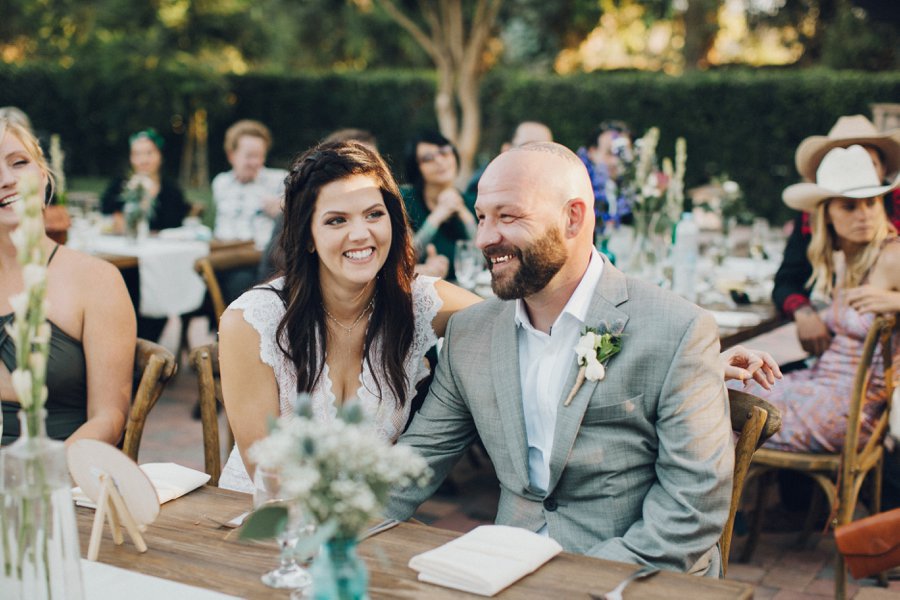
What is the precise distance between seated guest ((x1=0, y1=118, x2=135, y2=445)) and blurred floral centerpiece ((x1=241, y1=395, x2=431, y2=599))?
5.80 feet

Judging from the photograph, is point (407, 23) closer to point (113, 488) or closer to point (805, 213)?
point (805, 213)

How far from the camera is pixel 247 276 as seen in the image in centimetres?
684

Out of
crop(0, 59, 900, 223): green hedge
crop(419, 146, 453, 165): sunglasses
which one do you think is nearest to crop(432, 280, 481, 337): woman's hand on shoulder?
crop(419, 146, 453, 165): sunglasses

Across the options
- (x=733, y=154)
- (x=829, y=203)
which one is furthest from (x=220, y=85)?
(x=829, y=203)

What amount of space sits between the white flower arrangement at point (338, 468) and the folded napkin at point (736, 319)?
10.9 ft

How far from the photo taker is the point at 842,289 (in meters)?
4.27

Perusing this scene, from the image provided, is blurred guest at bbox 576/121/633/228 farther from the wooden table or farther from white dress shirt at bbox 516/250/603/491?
the wooden table

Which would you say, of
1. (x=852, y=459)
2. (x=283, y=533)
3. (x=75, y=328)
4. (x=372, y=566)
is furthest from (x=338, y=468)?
(x=852, y=459)

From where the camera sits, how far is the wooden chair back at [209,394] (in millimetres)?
2859

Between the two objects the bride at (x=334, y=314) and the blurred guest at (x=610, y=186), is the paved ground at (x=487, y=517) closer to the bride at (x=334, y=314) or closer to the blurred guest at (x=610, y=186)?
the blurred guest at (x=610, y=186)

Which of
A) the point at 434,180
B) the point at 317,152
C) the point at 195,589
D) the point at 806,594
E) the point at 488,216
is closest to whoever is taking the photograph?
the point at 195,589

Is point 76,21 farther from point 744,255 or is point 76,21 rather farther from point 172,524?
point 172,524

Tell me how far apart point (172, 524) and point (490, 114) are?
17814 mm

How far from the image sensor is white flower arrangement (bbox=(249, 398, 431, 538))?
1.29m
